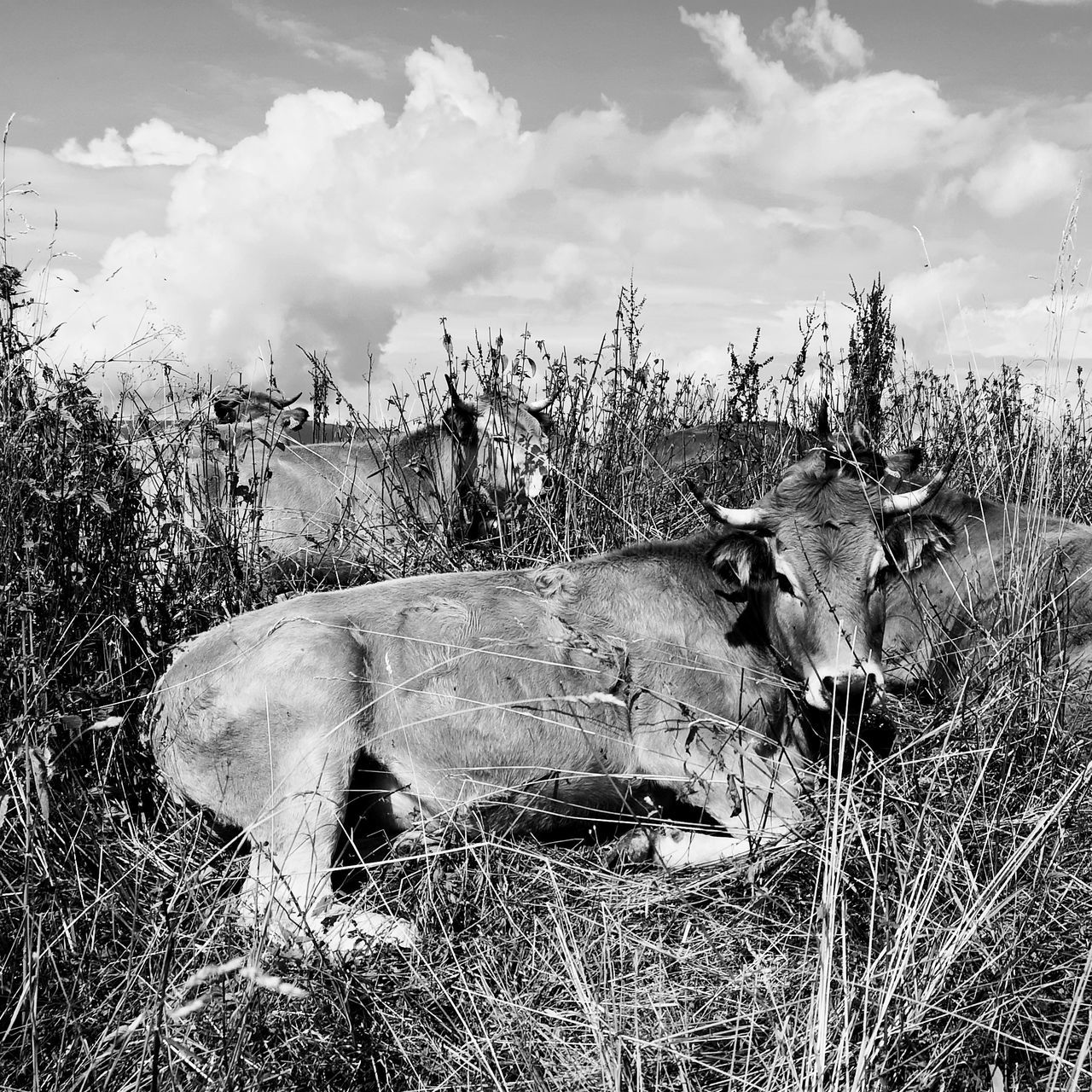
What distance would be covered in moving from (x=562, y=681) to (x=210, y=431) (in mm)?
2384

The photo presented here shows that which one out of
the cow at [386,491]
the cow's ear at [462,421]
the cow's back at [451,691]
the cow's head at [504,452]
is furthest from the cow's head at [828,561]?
the cow's ear at [462,421]

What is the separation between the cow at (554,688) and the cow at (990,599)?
419 millimetres

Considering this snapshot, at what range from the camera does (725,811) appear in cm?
455

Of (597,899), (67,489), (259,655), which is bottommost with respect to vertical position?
(597,899)

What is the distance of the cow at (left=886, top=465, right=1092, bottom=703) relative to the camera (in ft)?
15.0

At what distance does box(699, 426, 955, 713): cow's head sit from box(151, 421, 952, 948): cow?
0.01m

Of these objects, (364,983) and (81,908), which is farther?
(81,908)

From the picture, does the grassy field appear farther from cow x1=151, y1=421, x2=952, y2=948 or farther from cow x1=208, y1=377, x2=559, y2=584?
cow x1=208, y1=377, x2=559, y2=584

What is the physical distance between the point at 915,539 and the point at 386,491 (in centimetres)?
487

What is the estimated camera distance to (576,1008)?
3.08 m

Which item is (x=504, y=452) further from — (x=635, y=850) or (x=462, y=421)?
(x=635, y=850)

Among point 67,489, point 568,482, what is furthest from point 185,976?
point 568,482

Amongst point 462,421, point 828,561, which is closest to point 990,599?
point 828,561

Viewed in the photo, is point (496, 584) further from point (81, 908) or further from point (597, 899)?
point (81, 908)
